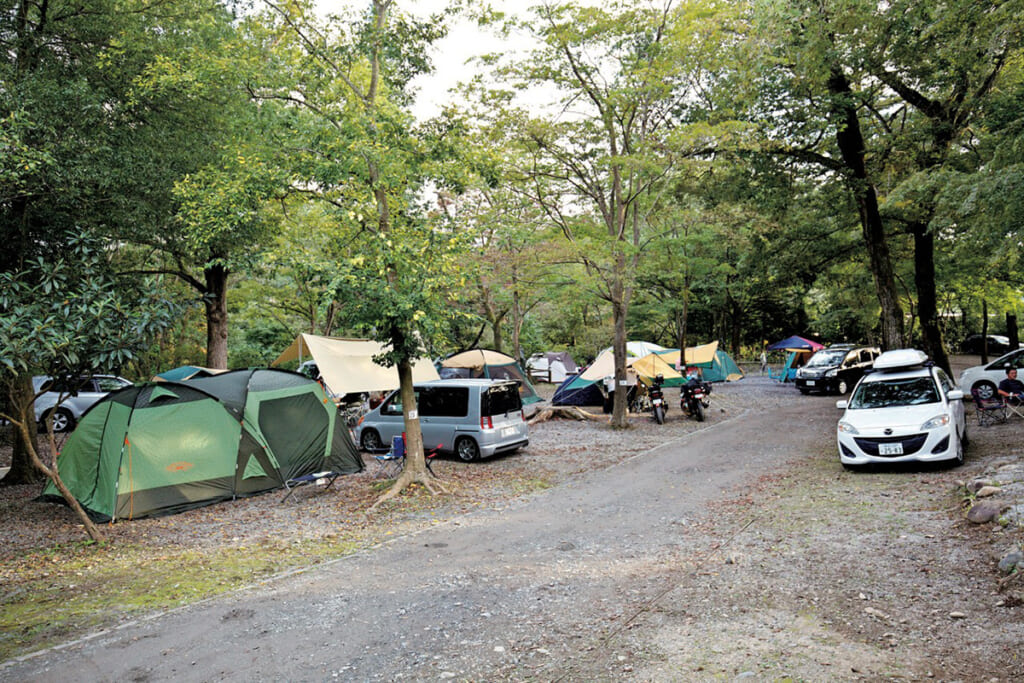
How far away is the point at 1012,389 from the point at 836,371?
1043 cm

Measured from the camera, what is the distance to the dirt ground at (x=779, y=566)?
13.4 feet

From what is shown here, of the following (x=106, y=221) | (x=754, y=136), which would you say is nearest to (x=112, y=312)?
(x=106, y=221)

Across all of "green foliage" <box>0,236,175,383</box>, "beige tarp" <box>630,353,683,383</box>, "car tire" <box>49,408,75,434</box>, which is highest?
"green foliage" <box>0,236,175,383</box>

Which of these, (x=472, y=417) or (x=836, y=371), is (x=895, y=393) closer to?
(x=472, y=417)

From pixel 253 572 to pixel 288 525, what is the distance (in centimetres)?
190

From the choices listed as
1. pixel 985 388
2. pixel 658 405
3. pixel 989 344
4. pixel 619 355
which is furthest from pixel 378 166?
pixel 989 344

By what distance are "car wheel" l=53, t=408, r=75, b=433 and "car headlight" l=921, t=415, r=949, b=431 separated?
797 inches

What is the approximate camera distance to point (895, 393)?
10133 millimetres

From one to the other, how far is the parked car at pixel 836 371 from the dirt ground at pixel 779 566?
40.1 feet

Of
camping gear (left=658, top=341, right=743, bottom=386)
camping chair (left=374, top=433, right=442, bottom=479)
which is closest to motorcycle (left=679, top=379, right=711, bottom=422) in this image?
camping chair (left=374, top=433, right=442, bottom=479)

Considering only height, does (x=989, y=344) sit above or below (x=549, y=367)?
above

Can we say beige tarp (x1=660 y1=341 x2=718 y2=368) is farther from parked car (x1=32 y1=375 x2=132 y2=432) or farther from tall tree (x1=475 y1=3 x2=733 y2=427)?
parked car (x1=32 y1=375 x2=132 y2=432)

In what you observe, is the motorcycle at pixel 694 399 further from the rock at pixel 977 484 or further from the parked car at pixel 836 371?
the rock at pixel 977 484

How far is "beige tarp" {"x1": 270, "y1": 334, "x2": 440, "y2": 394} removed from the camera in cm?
1680
